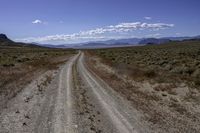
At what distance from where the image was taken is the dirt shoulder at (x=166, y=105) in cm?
1012

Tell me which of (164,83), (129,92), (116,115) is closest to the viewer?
(116,115)

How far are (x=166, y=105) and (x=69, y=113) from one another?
478 centimetres

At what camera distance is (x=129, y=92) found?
17500 millimetres

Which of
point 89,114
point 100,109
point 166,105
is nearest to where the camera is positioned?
point 89,114

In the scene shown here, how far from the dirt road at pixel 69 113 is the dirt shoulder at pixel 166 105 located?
0.59 m

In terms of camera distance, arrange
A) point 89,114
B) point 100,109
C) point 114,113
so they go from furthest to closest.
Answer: point 100,109
point 114,113
point 89,114

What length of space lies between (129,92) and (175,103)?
157 inches

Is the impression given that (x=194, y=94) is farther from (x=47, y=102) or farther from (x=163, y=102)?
(x=47, y=102)

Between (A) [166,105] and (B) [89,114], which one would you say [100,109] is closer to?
(B) [89,114]

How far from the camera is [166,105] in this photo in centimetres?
1357

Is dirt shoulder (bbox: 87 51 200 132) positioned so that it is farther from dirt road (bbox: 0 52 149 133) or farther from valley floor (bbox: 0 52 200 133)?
dirt road (bbox: 0 52 149 133)

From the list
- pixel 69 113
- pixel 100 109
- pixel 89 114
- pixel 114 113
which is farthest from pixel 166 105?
pixel 69 113

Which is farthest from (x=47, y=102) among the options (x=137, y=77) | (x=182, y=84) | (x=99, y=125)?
(x=137, y=77)

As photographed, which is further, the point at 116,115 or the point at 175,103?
the point at 175,103
